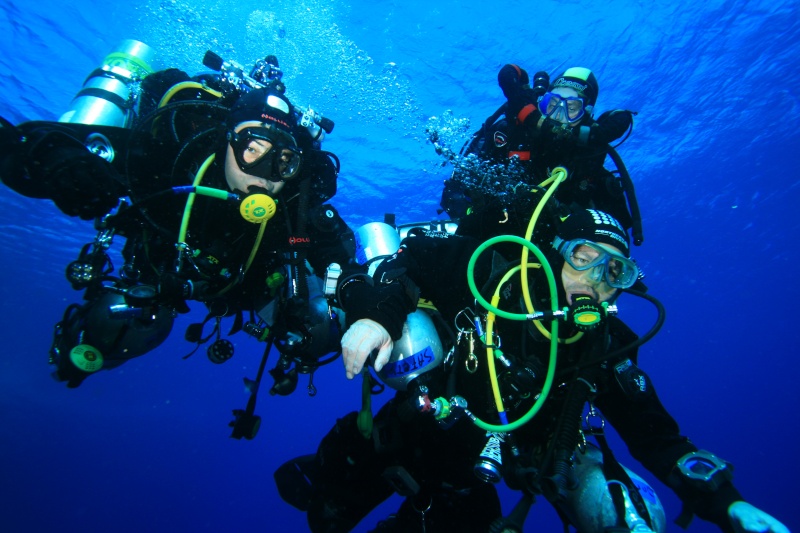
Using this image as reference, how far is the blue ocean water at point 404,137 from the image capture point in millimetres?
11711

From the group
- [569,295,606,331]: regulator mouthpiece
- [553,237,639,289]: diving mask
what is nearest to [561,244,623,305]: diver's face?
[553,237,639,289]: diving mask

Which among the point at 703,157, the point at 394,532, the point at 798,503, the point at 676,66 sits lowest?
the point at 394,532

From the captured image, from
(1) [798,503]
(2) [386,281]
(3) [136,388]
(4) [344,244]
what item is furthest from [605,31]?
(3) [136,388]

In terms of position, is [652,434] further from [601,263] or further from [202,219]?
[202,219]

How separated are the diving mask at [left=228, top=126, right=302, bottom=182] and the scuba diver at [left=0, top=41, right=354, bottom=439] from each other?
0.01 meters

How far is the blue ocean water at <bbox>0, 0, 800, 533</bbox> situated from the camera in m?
11.7

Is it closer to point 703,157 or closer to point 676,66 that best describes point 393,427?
point 676,66

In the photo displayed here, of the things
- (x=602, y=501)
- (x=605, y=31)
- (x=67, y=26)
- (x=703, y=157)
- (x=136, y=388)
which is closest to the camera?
(x=602, y=501)

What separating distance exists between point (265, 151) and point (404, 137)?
39.7 feet

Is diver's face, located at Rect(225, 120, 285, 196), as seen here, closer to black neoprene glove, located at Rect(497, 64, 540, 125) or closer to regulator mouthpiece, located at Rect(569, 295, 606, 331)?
regulator mouthpiece, located at Rect(569, 295, 606, 331)

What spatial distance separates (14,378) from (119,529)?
131 ft

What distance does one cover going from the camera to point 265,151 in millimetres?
3816

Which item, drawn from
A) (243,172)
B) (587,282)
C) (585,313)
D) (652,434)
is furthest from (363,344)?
(652,434)

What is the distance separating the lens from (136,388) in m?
65.5
